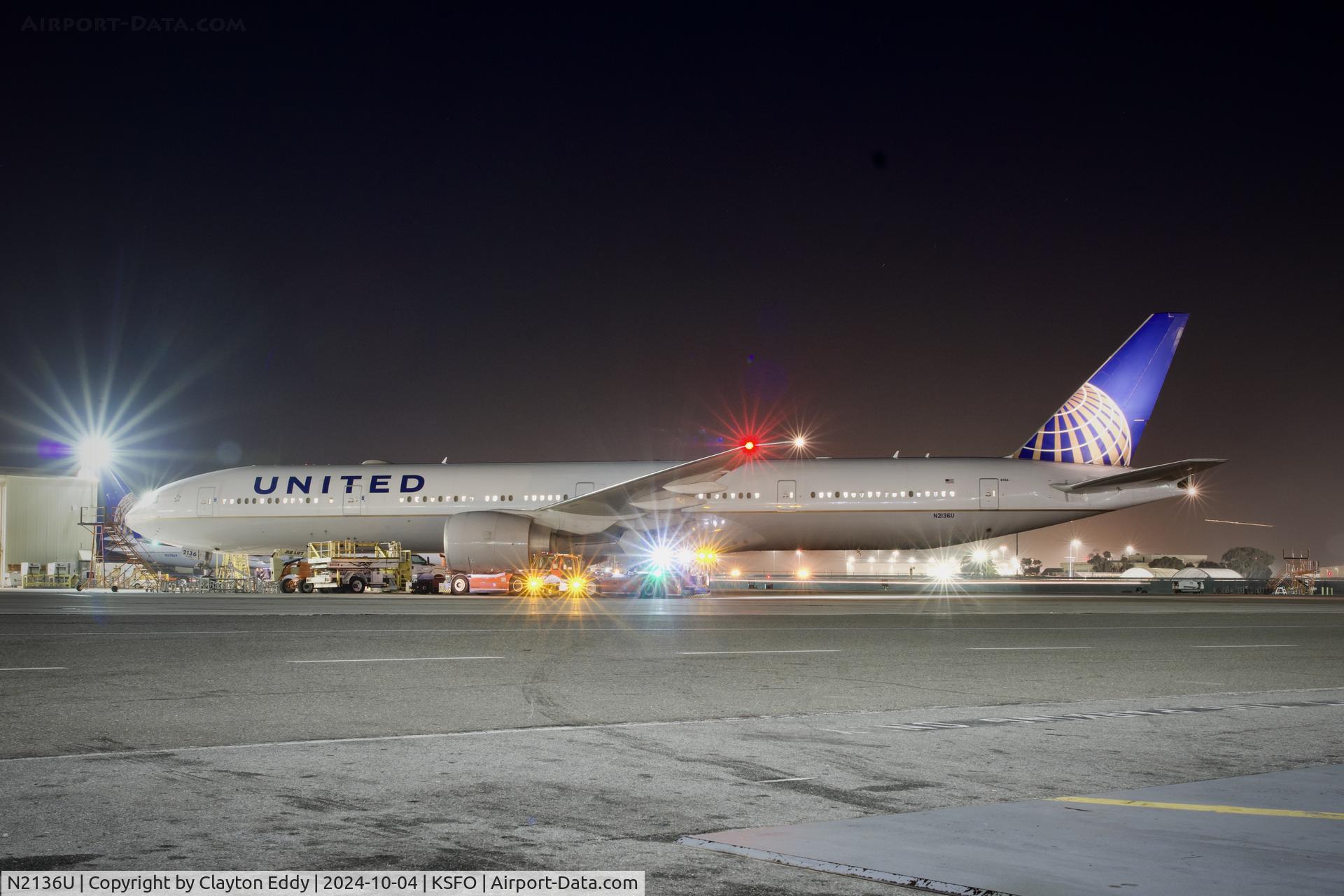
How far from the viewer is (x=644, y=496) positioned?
34.3 m

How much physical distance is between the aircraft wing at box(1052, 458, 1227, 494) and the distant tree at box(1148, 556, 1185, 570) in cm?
12304

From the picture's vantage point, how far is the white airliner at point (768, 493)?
112ft

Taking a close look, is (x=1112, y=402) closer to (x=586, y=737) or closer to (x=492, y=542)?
(x=492, y=542)

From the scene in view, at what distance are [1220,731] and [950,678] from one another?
3.37 meters

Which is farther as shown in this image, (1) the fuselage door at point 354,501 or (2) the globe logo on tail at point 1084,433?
(1) the fuselage door at point 354,501

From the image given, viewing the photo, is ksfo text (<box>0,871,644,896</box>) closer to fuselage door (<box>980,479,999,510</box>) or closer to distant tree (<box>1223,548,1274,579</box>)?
fuselage door (<box>980,479,999,510</box>)

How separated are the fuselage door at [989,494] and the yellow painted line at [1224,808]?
30388mm

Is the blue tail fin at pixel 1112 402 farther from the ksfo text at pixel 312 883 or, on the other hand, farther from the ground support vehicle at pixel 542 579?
the ksfo text at pixel 312 883

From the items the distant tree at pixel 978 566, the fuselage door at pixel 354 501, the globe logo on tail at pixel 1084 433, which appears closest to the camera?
the globe logo on tail at pixel 1084 433

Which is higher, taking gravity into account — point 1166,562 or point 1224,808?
point 1224,808

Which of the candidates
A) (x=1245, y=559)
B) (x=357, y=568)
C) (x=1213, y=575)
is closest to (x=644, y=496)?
(x=357, y=568)

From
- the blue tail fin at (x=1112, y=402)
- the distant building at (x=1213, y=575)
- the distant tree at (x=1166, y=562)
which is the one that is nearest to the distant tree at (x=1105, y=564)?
the distant tree at (x=1166, y=562)

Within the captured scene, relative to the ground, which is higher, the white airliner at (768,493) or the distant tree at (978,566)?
the white airliner at (768,493)

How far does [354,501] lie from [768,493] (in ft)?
42.8
